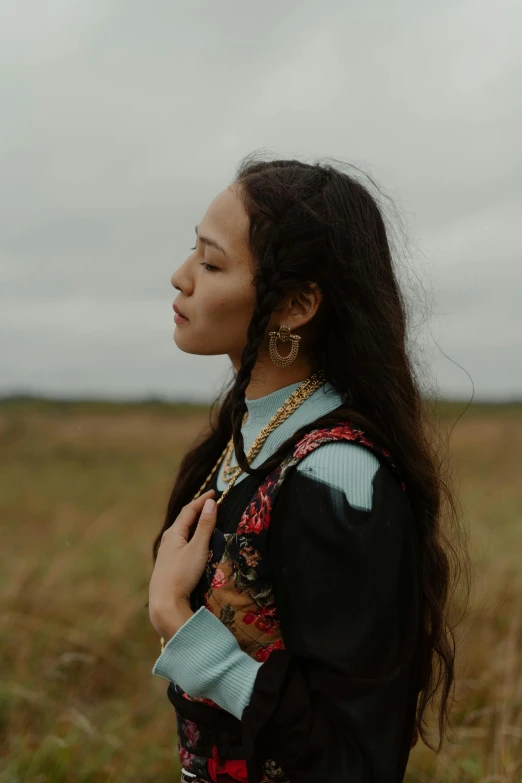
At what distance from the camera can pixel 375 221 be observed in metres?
2.08

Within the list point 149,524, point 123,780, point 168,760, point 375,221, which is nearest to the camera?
point 375,221

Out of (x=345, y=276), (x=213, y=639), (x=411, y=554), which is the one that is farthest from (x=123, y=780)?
(x=345, y=276)

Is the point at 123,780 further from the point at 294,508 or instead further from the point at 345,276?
the point at 345,276

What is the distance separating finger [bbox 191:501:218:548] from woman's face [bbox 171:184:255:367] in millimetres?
403

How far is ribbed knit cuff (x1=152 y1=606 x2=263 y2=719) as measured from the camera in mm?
1669

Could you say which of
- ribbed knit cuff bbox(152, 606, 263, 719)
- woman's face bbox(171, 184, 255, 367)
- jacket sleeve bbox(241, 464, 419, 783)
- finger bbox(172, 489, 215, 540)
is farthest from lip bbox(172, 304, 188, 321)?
ribbed knit cuff bbox(152, 606, 263, 719)

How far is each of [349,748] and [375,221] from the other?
1.23 meters

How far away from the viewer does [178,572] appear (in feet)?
5.97

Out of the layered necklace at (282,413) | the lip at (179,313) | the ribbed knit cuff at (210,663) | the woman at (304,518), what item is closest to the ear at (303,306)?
the woman at (304,518)

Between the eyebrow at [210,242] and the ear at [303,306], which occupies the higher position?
the eyebrow at [210,242]

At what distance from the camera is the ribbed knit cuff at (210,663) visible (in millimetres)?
1669

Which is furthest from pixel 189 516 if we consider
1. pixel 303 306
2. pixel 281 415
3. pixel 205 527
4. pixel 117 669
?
pixel 117 669

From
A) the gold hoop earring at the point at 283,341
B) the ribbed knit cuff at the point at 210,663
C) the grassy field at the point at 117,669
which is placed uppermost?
the gold hoop earring at the point at 283,341

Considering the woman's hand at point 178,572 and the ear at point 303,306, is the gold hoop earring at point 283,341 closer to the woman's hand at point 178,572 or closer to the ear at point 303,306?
the ear at point 303,306
